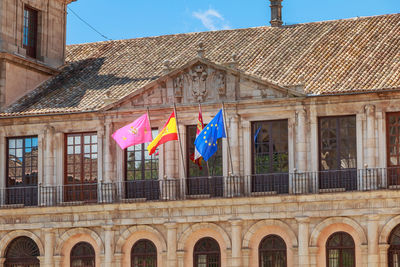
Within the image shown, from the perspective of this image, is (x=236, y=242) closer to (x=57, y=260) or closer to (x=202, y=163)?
(x=202, y=163)

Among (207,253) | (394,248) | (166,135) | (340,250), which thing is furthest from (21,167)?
(394,248)

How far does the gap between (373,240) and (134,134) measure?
368 inches

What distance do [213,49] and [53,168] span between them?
26.8ft

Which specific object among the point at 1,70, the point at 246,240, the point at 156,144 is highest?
the point at 1,70

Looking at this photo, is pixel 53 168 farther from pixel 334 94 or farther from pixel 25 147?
pixel 334 94

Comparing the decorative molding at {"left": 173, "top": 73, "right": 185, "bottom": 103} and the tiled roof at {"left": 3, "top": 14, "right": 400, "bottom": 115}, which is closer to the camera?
the tiled roof at {"left": 3, "top": 14, "right": 400, "bottom": 115}

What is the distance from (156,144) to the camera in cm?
4391

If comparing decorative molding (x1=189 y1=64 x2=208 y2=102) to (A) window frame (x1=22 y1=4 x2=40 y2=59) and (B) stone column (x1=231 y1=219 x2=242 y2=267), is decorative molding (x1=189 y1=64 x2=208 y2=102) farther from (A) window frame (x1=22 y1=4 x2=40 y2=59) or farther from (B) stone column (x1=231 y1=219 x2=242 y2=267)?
(A) window frame (x1=22 y1=4 x2=40 y2=59)

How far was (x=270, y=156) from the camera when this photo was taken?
145 feet

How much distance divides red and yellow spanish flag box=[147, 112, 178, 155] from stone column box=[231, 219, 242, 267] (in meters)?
3.73

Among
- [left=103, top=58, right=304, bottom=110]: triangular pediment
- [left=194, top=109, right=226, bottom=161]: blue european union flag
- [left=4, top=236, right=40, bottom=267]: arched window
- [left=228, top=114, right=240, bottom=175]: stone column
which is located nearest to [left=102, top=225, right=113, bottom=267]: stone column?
[left=4, top=236, right=40, bottom=267]: arched window

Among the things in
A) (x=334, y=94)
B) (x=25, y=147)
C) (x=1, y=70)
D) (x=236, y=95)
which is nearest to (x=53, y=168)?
(x=25, y=147)

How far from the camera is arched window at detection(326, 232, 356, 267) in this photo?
42688 millimetres

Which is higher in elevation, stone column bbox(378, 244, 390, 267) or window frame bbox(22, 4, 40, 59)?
window frame bbox(22, 4, 40, 59)
